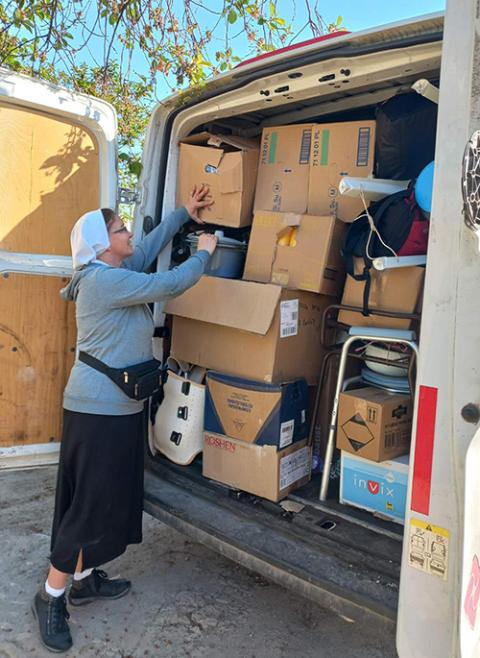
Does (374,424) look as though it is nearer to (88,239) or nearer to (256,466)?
(256,466)

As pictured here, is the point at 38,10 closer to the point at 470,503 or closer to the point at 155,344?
the point at 155,344

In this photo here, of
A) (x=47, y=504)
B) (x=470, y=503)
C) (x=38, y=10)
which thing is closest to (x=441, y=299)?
(x=470, y=503)

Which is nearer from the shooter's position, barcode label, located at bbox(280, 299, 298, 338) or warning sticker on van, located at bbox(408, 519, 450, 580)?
warning sticker on van, located at bbox(408, 519, 450, 580)

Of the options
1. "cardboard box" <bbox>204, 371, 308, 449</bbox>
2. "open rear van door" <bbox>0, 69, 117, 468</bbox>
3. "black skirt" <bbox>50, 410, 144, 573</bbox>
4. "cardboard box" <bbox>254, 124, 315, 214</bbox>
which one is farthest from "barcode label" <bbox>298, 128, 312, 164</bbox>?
"black skirt" <bbox>50, 410, 144, 573</bbox>

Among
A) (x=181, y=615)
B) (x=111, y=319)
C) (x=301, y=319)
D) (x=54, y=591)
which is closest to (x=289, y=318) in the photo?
(x=301, y=319)

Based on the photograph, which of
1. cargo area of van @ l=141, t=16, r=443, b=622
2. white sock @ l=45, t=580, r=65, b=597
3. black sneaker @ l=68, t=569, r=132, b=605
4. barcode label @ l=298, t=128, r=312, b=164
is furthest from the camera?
barcode label @ l=298, t=128, r=312, b=164

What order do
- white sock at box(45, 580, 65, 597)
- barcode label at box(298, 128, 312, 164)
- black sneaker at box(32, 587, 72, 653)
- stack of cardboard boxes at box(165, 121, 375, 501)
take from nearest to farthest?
black sneaker at box(32, 587, 72, 653), white sock at box(45, 580, 65, 597), stack of cardboard boxes at box(165, 121, 375, 501), barcode label at box(298, 128, 312, 164)

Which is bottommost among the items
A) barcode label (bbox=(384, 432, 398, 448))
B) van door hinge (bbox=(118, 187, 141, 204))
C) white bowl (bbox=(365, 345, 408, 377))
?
barcode label (bbox=(384, 432, 398, 448))

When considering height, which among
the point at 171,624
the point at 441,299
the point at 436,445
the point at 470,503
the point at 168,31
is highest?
the point at 168,31

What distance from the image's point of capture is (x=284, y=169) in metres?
2.92

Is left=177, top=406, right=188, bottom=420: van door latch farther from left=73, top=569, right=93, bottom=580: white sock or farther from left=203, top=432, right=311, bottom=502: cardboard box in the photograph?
left=73, top=569, right=93, bottom=580: white sock

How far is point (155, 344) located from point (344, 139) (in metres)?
1.44

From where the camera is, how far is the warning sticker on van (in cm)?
146

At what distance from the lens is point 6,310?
8.30 feet
